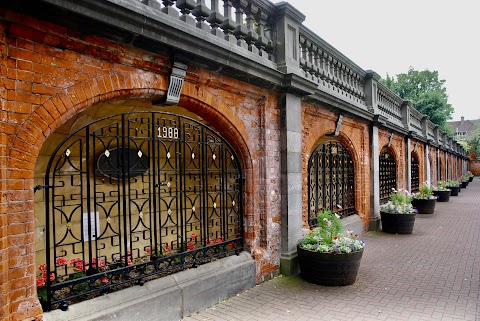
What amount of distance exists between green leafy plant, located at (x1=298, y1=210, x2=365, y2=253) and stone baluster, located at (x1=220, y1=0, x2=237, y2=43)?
3145 millimetres

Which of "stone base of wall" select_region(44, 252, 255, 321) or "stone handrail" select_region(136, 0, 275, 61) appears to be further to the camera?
"stone handrail" select_region(136, 0, 275, 61)

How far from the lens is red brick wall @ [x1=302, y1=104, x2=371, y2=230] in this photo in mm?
6625

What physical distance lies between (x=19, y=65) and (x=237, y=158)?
10.2 ft

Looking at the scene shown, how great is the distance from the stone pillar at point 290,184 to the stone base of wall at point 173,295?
0.77m

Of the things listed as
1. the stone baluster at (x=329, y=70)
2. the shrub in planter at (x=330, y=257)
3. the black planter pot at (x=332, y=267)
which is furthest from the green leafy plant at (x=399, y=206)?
the black planter pot at (x=332, y=267)

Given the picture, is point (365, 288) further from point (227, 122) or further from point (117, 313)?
point (117, 313)

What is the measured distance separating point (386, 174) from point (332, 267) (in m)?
7.85

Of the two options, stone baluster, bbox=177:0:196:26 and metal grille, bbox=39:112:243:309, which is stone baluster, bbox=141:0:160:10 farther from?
metal grille, bbox=39:112:243:309

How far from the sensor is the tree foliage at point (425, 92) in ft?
99.0

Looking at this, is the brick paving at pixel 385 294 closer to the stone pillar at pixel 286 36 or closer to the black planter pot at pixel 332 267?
the black planter pot at pixel 332 267

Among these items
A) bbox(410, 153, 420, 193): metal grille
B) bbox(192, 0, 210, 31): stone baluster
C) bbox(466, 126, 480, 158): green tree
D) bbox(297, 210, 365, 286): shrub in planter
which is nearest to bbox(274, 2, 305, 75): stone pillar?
bbox(192, 0, 210, 31): stone baluster

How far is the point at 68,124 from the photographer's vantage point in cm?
488

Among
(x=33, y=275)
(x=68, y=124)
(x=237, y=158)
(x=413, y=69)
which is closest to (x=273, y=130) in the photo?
(x=237, y=158)

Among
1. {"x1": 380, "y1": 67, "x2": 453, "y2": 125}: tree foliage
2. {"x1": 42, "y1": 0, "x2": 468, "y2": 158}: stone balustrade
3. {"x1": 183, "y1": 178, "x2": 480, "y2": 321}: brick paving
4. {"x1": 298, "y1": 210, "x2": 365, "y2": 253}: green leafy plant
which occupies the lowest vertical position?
{"x1": 183, "y1": 178, "x2": 480, "y2": 321}: brick paving
